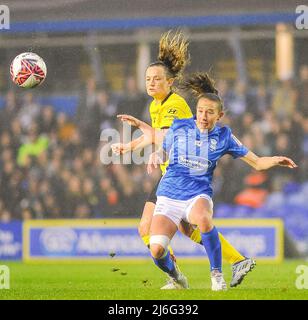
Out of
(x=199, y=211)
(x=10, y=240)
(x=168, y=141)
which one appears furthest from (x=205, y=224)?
(x=10, y=240)

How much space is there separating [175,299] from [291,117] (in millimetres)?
5150

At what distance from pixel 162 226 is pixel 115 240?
3.91 m

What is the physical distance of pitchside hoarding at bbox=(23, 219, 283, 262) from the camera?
518 inches

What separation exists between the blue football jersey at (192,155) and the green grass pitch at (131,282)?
1033 mm

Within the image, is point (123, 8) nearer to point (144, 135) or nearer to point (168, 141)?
point (144, 135)

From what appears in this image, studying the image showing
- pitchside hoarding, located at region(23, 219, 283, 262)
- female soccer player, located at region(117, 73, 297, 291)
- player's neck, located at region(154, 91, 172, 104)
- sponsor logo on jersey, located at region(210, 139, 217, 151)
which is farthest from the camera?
pitchside hoarding, located at region(23, 219, 283, 262)

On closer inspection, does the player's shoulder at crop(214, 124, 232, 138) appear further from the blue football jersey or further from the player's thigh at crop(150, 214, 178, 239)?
the player's thigh at crop(150, 214, 178, 239)

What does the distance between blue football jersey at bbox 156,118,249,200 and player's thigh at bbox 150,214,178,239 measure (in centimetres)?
26

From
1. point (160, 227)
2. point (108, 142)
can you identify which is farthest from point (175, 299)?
point (108, 142)

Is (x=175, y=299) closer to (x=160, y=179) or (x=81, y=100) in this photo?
(x=160, y=179)

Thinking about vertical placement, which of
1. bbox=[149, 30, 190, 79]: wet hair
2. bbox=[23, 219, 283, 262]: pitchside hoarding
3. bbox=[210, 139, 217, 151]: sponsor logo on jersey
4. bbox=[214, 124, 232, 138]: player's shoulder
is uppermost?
bbox=[149, 30, 190, 79]: wet hair

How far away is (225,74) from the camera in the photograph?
44.7 feet

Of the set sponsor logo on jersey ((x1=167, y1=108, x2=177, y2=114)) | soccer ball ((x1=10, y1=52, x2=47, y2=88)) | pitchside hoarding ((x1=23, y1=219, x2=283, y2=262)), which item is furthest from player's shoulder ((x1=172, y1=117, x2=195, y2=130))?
pitchside hoarding ((x1=23, y1=219, x2=283, y2=262))

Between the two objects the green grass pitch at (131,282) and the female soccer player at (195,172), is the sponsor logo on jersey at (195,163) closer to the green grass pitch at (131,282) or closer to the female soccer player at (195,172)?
the female soccer player at (195,172)
